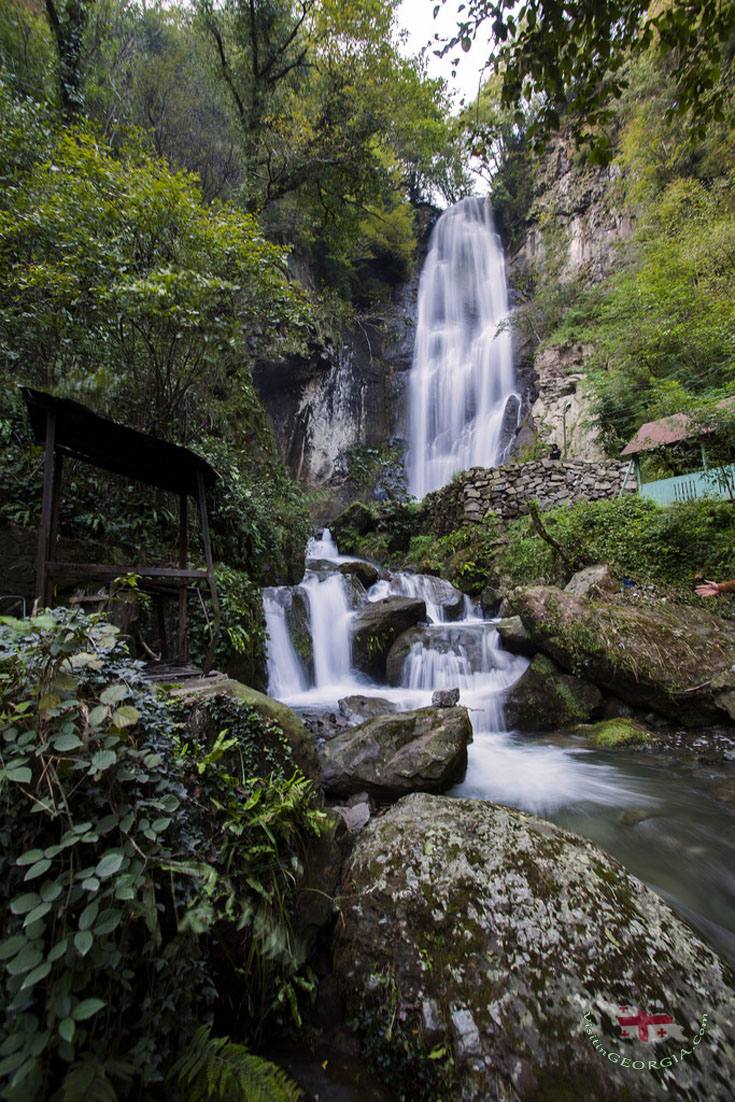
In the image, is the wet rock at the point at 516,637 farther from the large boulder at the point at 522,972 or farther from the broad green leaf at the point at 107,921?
the broad green leaf at the point at 107,921

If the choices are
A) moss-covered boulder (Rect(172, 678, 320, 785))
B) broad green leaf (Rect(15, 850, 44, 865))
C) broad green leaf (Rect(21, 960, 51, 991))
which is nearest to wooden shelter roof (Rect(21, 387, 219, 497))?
moss-covered boulder (Rect(172, 678, 320, 785))

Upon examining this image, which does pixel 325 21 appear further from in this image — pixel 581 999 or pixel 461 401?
pixel 581 999

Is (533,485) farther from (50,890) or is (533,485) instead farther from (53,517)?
(50,890)

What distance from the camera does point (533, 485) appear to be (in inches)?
518

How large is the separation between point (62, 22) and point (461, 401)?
1707cm

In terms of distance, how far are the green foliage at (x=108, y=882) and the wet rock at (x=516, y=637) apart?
20.7 ft

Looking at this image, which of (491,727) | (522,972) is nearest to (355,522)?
(491,727)

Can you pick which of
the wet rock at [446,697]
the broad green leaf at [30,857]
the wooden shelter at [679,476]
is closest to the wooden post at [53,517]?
the broad green leaf at [30,857]

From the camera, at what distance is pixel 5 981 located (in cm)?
107

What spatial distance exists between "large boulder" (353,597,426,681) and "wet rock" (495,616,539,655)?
1.75 m

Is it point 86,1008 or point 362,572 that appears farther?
point 362,572

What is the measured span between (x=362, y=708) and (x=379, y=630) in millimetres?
2242

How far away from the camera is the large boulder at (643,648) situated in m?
5.66

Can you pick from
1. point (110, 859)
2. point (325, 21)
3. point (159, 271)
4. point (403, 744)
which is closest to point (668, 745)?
point (403, 744)
